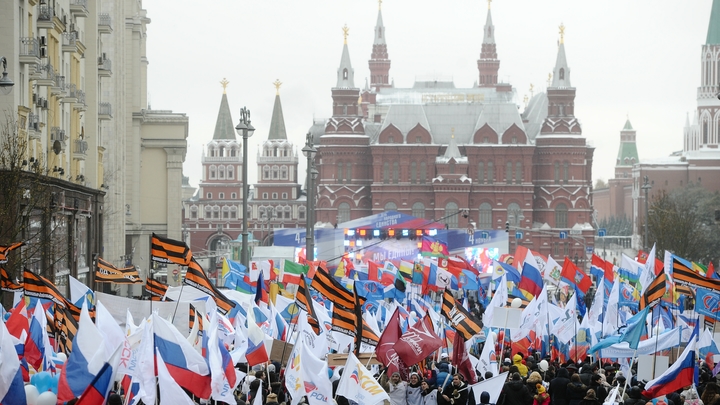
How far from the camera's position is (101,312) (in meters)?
14.8

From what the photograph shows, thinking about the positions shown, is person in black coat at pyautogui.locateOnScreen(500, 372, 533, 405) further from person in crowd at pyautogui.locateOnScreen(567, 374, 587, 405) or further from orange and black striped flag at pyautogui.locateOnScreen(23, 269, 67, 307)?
orange and black striped flag at pyautogui.locateOnScreen(23, 269, 67, 307)

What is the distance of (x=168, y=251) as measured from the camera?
1831 cm

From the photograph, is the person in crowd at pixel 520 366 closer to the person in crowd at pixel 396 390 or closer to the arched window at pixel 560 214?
the person in crowd at pixel 396 390

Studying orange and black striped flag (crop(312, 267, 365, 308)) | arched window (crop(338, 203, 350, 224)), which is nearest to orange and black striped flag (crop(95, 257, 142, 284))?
orange and black striped flag (crop(312, 267, 365, 308))

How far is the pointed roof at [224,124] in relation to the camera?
15388cm

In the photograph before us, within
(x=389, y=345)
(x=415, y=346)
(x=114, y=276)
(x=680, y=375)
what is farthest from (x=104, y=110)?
(x=680, y=375)

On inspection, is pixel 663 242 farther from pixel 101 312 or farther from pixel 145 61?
pixel 101 312

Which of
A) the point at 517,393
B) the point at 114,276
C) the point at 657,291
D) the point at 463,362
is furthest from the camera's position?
the point at 114,276

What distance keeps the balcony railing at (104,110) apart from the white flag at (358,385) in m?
30.8

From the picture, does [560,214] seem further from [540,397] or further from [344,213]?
[540,397]

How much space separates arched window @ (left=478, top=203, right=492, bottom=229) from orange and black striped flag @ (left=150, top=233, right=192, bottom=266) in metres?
94.9

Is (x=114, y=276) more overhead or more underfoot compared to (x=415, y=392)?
more overhead

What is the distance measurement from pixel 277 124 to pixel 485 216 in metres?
47.6

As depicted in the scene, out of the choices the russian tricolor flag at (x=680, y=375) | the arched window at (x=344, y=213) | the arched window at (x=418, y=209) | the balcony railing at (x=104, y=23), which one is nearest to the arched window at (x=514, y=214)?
the arched window at (x=418, y=209)
